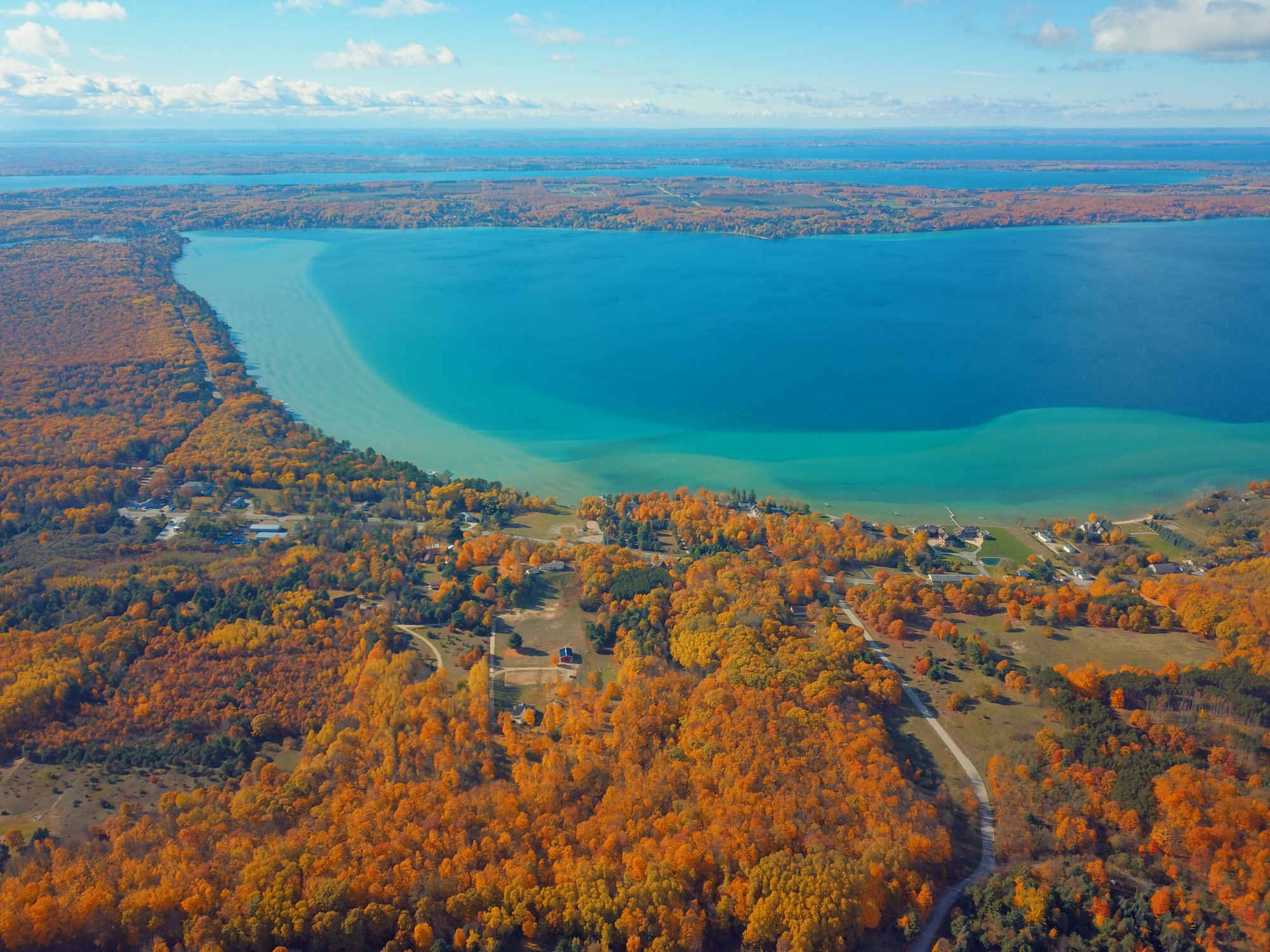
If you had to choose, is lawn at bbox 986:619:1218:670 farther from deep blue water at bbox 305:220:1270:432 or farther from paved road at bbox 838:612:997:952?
deep blue water at bbox 305:220:1270:432

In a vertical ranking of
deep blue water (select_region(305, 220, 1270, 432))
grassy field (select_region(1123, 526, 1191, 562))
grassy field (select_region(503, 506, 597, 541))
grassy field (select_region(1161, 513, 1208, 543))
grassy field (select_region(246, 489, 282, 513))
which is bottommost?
grassy field (select_region(503, 506, 597, 541))

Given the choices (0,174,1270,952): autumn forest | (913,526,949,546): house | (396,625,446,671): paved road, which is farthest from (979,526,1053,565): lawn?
(396,625,446,671): paved road

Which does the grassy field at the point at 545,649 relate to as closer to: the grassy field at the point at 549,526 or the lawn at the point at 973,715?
the grassy field at the point at 549,526

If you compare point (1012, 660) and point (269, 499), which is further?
point (269, 499)

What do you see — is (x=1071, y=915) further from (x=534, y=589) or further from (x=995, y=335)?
(x=995, y=335)

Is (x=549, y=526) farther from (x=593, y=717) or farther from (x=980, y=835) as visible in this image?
(x=980, y=835)

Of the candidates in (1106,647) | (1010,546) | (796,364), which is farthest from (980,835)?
(796,364)

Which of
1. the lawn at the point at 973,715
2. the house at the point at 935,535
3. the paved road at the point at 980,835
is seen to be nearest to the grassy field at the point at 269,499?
the paved road at the point at 980,835
